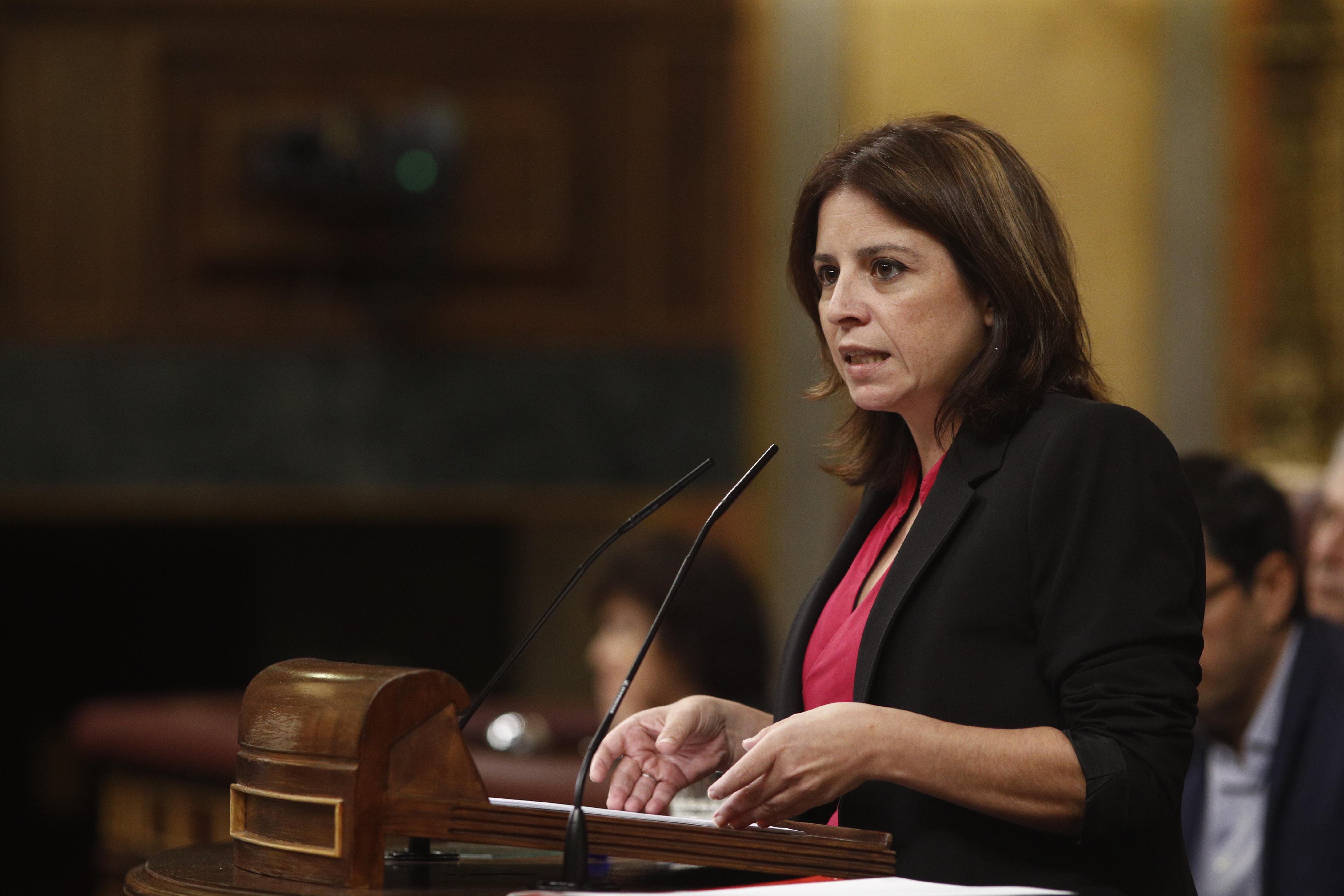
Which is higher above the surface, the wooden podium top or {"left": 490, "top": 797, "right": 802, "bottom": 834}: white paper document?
{"left": 490, "top": 797, "right": 802, "bottom": 834}: white paper document

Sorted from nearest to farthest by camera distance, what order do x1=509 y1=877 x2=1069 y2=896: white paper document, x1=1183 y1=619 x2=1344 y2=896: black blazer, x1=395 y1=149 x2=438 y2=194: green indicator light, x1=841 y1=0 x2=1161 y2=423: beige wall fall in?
x1=509 y1=877 x2=1069 y2=896: white paper document < x1=1183 y1=619 x2=1344 y2=896: black blazer < x1=395 y1=149 x2=438 y2=194: green indicator light < x1=841 y1=0 x2=1161 y2=423: beige wall

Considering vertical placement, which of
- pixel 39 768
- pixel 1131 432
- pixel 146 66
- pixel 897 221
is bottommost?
pixel 39 768

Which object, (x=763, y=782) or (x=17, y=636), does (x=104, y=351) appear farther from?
(x=763, y=782)

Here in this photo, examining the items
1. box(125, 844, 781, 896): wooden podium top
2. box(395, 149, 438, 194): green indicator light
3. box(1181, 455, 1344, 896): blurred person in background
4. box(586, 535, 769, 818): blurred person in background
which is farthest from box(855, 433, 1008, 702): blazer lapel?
box(395, 149, 438, 194): green indicator light

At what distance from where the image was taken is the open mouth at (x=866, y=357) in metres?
1.40

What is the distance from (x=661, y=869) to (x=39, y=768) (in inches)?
216

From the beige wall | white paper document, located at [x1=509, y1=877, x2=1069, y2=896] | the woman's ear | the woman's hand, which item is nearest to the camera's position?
white paper document, located at [x1=509, y1=877, x2=1069, y2=896]

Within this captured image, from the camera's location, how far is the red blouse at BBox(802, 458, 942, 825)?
4.65 ft

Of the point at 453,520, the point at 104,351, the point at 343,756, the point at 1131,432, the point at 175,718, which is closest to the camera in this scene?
the point at 343,756

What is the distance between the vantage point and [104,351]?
5.50 m

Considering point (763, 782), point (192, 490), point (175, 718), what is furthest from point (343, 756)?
point (192, 490)

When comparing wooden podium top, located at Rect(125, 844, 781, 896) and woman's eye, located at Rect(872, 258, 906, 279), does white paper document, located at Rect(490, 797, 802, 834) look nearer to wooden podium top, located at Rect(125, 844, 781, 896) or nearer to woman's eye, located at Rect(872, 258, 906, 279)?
wooden podium top, located at Rect(125, 844, 781, 896)

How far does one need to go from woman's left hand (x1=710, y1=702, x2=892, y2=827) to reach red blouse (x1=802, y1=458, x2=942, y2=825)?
16cm

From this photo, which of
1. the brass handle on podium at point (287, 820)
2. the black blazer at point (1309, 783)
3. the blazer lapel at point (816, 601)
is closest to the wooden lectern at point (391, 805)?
the brass handle on podium at point (287, 820)
